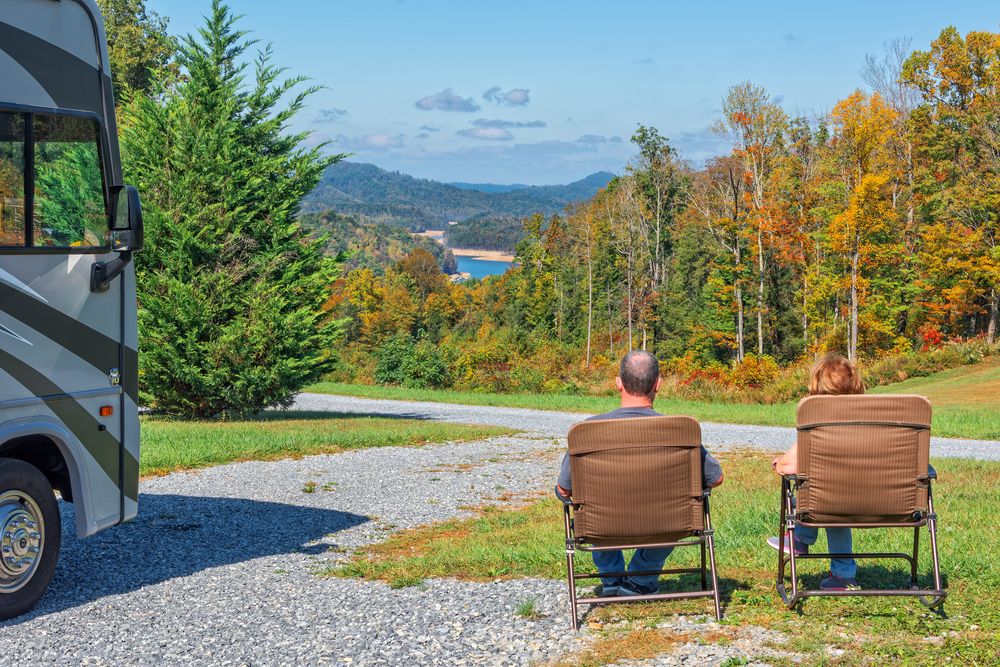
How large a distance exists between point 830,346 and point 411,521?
133 feet

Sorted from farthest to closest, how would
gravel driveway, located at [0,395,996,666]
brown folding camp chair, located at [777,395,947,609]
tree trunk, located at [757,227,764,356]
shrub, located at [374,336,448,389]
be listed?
tree trunk, located at [757,227,764,356] → shrub, located at [374,336,448,389] → brown folding camp chair, located at [777,395,947,609] → gravel driveway, located at [0,395,996,666]

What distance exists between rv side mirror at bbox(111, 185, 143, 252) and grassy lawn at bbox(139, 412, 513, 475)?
670 centimetres

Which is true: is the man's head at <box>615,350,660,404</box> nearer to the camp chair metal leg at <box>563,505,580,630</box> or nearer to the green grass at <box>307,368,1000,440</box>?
the camp chair metal leg at <box>563,505,580,630</box>

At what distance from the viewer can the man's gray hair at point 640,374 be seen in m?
5.62

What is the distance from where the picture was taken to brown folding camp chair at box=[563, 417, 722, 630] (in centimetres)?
538

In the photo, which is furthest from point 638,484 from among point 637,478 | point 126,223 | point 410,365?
point 410,365

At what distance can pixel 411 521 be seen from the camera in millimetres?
9852

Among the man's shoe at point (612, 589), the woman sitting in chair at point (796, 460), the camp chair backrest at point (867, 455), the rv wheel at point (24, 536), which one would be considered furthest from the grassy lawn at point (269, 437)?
the camp chair backrest at point (867, 455)

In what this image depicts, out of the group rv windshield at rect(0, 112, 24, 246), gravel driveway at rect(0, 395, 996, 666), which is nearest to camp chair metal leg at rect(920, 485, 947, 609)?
gravel driveway at rect(0, 395, 996, 666)

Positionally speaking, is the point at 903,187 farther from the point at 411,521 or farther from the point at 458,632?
the point at 458,632

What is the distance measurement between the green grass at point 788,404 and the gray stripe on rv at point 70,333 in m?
17.6

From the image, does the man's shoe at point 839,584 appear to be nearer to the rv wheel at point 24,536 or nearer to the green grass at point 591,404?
the rv wheel at point 24,536

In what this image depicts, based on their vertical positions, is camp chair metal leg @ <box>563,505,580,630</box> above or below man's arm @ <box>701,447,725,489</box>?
below

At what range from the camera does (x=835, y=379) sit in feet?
18.5
